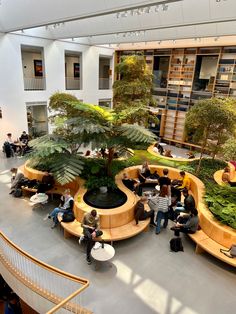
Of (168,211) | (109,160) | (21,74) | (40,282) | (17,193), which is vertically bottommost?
(17,193)

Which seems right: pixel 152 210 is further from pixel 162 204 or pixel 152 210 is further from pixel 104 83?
pixel 104 83

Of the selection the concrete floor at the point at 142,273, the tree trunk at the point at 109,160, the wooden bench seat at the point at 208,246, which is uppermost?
the tree trunk at the point at 109,160

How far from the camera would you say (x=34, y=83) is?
13852 mm

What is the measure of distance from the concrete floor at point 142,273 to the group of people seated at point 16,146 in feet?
18.3

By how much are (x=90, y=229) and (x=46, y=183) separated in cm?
296

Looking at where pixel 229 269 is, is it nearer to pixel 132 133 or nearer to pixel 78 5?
pixel 132 133

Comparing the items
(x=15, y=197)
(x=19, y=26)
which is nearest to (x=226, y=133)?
(x=15, y=197)

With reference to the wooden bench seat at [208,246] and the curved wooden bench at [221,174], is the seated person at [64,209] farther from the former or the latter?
the curved wooden bench at [221,174]

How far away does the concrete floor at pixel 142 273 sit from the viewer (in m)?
4.48

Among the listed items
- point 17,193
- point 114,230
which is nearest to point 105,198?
point 114,230

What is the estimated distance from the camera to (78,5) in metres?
7.56

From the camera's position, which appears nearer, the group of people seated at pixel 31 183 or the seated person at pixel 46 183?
the seated person at pixel 46 183

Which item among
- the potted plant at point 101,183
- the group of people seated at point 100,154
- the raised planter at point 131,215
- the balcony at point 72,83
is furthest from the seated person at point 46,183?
the balcony at point 72,83

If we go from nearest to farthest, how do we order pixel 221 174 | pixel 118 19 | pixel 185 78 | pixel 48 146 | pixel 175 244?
pixel 175 244, pixel 48 146, pixel 221 174, pixel 118 19, pixel 185 78
